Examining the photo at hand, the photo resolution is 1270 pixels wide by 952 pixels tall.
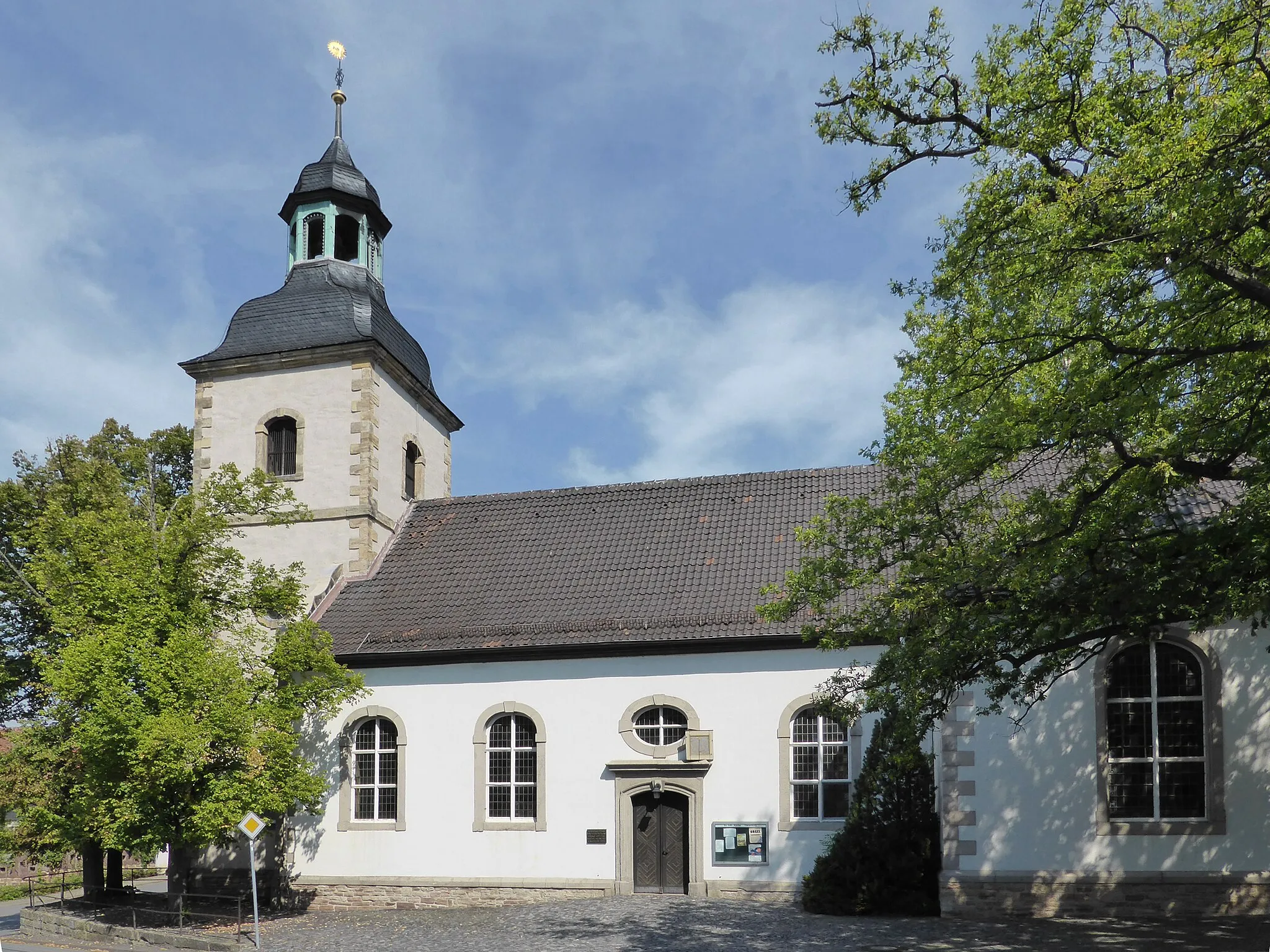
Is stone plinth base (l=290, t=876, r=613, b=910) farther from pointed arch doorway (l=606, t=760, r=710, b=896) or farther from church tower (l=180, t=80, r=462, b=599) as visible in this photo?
church tower (l=180, t=80, r=462, b=599)

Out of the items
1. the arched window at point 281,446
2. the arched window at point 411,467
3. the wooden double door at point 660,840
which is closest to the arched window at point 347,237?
the arched window at point 281,446

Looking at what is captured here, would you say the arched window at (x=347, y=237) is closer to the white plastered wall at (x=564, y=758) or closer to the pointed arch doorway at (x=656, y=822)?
the white plastered wall at (x=564, y=758)

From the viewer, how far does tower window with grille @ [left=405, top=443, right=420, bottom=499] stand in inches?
996

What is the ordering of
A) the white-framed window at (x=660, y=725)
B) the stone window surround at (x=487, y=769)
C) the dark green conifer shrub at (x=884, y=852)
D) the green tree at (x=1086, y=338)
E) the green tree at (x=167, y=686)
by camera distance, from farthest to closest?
the stone window surround at (x=487, y=769)
the white-framed window at (x=660, y=725)
the green tree at (x=167, y=686)
the dark green conifer shrub at (x=884, y=852)
the green tree at (x=1086, y=338)

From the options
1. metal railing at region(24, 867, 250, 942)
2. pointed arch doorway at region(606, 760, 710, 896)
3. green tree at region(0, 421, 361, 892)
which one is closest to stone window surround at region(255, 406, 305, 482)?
green tree at region(0, 421, 361, 892)

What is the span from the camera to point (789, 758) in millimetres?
17922

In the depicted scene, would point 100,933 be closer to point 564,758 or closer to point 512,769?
point 512,769

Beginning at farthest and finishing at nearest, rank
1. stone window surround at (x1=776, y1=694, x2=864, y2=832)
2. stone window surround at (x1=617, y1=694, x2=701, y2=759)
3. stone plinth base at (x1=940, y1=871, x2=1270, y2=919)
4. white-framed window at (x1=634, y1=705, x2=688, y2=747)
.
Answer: white-framed window at (x1=634, y1=705, x2=688, y2=747) → stone window surround at (x1=617, y1=694, x2=701, y2=759) → stone window surround at (x1=776, y1=694, x2=864, y2=832) → stone plinth base at (x1=940, y1=871, x2=1270, y2=919)

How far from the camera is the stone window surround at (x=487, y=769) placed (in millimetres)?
18797

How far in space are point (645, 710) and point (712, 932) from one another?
4.74 meters

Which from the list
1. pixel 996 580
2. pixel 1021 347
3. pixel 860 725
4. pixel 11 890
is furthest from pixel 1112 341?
pixel 11 890

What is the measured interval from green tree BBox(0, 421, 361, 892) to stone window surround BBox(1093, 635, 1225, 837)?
1154cm

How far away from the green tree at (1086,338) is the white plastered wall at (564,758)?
5.97m

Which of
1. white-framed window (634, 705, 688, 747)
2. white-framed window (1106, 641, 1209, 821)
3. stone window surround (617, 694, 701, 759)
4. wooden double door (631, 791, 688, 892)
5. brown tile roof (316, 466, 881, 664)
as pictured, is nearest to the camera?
white-framed window (1106, 641, 1209, 821)
